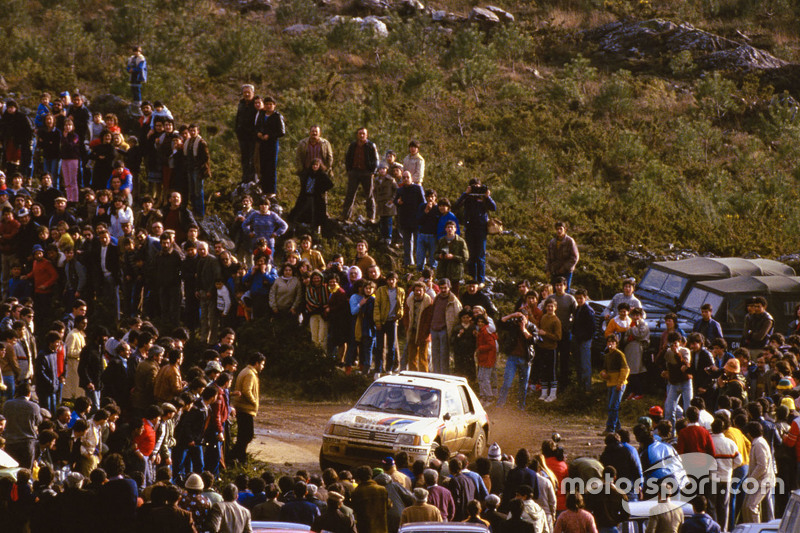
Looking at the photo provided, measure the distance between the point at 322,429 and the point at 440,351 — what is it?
8.67ft

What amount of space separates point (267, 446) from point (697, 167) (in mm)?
25414

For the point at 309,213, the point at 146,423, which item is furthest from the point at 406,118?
the point at 146,423

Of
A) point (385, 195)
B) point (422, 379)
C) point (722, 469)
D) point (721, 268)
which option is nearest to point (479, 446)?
point (422, 379)

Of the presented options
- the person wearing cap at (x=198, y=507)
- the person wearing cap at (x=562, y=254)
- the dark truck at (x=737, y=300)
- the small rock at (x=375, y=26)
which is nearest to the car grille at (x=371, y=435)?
the person wearing cap at (x=198, y=507)

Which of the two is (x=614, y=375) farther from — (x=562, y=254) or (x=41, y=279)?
(x=41, y=279)

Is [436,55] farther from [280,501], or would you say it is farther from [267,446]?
[280,501]

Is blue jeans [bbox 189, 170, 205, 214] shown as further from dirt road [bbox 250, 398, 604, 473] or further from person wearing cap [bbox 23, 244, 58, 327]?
dirt road [bbox 250, 398, 604, 473]

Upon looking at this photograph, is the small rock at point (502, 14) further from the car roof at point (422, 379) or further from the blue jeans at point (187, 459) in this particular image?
the blue jeans at point (187, 459)

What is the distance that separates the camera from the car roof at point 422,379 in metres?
15.4

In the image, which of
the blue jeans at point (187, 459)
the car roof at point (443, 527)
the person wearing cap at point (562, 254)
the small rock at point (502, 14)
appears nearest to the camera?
the car roof at point (443, 527)

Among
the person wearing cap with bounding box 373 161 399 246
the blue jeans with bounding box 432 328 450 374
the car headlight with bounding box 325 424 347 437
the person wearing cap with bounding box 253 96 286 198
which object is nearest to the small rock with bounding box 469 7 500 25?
the person wearing cap with bounding box 373 161 399 246

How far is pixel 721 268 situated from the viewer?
2250 centimetres

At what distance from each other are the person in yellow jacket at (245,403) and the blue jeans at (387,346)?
4.59 meters

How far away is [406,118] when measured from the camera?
38.0m
